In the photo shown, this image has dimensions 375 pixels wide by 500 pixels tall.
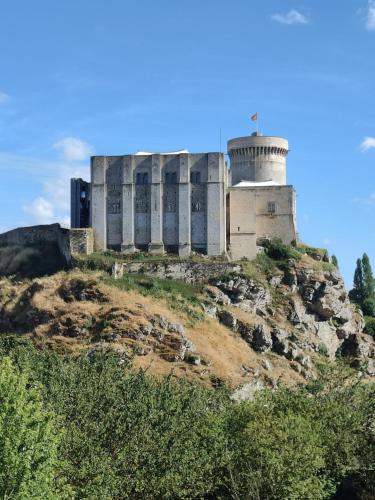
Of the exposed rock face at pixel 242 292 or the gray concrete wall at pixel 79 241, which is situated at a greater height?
the gray concrete wall at pixel 79 241

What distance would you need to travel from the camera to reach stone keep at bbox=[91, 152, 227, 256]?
78.7m

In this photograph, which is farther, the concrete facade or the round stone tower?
the round stone tower

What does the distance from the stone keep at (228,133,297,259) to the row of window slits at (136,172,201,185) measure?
4218 millimetres

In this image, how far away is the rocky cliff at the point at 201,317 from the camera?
A: 220 feet

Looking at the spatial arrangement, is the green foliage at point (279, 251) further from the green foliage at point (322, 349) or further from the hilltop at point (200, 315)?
the green foliage at point (322, 349)

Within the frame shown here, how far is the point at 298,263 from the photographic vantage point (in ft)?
276

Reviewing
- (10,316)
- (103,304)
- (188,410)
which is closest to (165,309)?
(103,304)

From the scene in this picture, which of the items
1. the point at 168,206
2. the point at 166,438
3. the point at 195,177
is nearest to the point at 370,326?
Answer: the point at 195,177

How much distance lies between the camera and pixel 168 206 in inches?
3125

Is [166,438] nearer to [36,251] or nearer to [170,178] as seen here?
[170,178]

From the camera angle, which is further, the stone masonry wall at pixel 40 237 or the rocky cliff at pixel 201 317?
the stone masonry wall at pixel 40 237

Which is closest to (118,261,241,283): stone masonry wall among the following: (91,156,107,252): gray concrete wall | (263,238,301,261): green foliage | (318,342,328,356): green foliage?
(91,156,107,252): gray concrete wall

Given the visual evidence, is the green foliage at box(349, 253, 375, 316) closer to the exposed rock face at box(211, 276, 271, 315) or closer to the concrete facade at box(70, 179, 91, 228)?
the exposed rock face at box(211, 276, 271, 315)

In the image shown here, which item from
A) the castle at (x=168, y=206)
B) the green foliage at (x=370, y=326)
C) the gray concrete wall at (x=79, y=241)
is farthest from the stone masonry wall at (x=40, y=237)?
the green foliage at (x=370, y=326)
